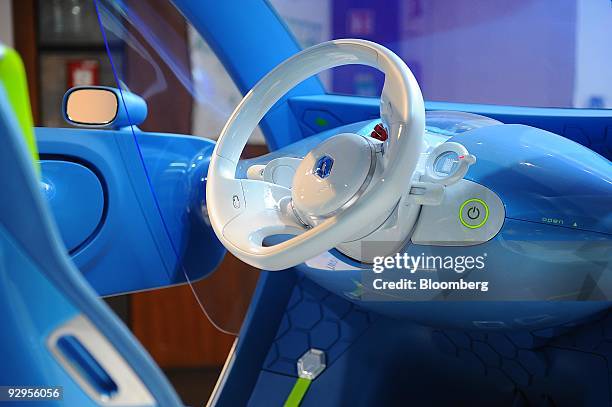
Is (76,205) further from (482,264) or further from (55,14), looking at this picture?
(55,14)

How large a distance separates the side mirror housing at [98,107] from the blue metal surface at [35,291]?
2.82 ft

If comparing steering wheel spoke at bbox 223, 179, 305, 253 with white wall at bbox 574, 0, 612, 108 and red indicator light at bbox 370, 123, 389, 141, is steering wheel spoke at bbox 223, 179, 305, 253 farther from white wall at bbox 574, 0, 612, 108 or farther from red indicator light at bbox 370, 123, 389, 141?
white wall at bbox 574, 0, 612, 108

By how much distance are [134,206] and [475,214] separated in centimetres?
66

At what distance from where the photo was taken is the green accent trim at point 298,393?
140 cm

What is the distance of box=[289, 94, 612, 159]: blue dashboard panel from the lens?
4.40 ft

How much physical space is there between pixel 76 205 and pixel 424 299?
25.9 inches

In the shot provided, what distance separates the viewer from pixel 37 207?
44 cm

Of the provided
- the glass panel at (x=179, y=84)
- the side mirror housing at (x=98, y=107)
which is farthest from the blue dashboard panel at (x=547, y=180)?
the side mirror housing at (x=98, y=107)

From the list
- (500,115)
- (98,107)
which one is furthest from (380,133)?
(98,107)

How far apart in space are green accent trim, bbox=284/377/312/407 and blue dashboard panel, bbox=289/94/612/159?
1.71 ft

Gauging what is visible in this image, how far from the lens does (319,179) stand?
948 millimetres

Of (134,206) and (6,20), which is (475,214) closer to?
(134,206)

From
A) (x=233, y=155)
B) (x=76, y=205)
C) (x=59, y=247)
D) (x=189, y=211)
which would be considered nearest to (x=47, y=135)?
(x=76, y=205)

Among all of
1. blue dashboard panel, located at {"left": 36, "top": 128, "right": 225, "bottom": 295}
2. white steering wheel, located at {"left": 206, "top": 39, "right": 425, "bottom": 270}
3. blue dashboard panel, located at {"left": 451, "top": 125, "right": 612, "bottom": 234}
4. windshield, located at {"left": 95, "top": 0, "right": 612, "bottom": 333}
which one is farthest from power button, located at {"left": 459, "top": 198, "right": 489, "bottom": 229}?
blue dashboard panel, located at {"left": 36, "top": 128, "right": 225, "bottom": 295}
